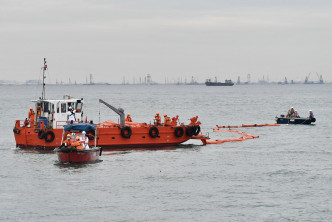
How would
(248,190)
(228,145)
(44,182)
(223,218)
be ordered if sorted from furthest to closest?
(228,145), (44,182), (248,190), (223,218)

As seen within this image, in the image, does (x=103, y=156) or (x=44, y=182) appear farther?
(x=103, y=156)

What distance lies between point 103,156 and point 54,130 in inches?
180

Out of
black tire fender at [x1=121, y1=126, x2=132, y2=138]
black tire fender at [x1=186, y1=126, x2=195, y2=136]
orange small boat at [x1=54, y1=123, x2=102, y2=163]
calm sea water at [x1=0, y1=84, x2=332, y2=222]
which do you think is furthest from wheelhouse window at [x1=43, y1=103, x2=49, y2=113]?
black tire fender at [x1=186, y1=126, x2=195, y2=136]

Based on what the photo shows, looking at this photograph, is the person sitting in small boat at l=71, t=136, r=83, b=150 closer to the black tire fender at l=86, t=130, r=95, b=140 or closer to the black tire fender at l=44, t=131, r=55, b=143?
the black tire fender at l=86, t=130, r=95, b=140

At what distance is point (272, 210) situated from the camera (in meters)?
30.2

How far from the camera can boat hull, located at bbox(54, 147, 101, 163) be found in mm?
41469

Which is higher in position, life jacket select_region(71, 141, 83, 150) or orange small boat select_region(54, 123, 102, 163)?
life jacket select_region(71, 141, 83, 150)

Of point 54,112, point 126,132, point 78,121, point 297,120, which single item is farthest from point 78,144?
point 297,120

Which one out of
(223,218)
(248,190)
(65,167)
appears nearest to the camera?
(223,218)

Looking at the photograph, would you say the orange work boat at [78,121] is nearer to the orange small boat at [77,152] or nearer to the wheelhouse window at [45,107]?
the wheelhouse window at [45,107]

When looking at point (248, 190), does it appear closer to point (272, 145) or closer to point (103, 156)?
point (103, 156)

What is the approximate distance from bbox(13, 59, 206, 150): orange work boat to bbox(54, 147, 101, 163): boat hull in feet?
16.6

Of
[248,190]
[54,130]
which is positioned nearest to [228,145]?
[54,130]

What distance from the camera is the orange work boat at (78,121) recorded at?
1895 inches
